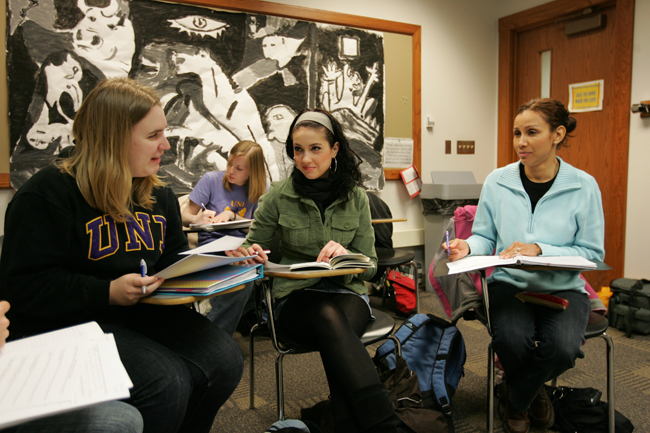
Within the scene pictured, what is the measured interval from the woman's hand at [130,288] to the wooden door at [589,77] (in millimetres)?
3437

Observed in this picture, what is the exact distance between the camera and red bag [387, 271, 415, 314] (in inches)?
122

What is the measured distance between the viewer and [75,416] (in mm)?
786

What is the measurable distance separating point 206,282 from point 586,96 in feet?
11.9

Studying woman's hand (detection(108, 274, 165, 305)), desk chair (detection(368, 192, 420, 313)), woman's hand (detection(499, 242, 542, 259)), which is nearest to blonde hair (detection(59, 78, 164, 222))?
woman's hand (detection(108, 274, 165, 305))

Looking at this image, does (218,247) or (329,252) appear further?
(329,252)

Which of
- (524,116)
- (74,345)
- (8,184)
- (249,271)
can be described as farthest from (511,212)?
(8,184)

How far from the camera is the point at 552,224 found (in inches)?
65.6

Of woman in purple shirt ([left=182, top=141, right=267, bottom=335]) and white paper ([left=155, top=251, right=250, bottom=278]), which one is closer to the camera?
white paper ([left=155, top=251, right=250, bottom=278])

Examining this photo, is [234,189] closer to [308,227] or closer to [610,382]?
[308,227]

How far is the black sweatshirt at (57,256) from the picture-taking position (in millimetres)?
1023

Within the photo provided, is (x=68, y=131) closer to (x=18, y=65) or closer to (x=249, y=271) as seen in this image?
(x=18, y=65)

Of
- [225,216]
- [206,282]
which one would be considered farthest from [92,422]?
[225,216]

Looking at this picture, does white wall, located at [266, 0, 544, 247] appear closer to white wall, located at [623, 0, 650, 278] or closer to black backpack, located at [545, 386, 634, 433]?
white wall, located at [623, 0, 650, 278]

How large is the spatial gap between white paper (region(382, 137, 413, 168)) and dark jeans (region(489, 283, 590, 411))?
2331 mm
